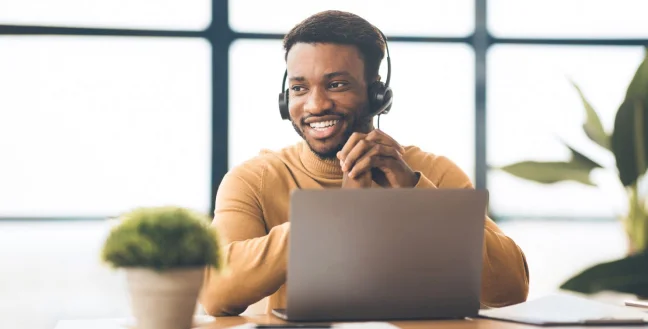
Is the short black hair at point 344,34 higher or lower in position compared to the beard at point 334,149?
higher

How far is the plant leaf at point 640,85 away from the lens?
3160 millimetres

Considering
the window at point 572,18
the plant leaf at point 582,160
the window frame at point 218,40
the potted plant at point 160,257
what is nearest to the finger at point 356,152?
the potted plant at point 160,257

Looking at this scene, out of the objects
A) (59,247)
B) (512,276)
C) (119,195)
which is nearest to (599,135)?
(512,276)

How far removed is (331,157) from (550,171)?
1.57 meters

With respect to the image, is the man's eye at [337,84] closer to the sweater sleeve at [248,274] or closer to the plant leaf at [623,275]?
the sweater sleeve at [248,274]

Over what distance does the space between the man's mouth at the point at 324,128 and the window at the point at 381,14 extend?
4.67 ft

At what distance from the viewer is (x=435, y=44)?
3.51 m

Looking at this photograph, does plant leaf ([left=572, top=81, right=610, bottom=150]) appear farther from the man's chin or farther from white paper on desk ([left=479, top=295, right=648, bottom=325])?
white paper on desk ([left=479, top=295, right=648, bottom=325])

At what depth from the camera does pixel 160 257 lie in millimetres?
1149

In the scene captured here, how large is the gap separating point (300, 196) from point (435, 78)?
7.91 ft

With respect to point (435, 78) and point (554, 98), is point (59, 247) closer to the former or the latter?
point (435, 78)

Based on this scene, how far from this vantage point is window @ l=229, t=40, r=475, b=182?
339 cm

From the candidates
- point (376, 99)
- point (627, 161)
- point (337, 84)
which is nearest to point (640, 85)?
point (627, 161)

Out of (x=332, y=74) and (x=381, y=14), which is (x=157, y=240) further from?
(x=381, y=14)
